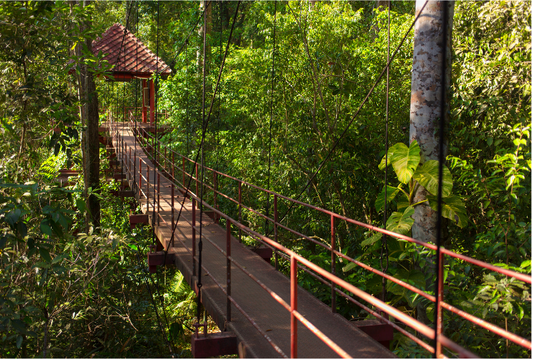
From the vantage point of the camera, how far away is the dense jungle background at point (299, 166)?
3730mm

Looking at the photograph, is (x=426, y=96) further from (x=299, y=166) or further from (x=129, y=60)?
(x=129, y=60)

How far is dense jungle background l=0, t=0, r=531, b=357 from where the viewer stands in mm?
3730

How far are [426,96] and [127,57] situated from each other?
39.9 feet

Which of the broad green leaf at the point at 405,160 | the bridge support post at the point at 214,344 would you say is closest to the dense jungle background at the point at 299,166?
the broad green leaf at the point at 405,160

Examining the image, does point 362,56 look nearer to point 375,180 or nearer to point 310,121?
point 310,121

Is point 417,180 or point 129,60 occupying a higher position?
point 129,60

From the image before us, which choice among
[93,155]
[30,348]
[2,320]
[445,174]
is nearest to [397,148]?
[445,174]

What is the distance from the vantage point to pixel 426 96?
438 cm

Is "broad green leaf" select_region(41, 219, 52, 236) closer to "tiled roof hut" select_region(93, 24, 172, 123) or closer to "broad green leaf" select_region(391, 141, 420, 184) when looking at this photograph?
"broad green leaf" select_region(391, 141, 420, 184)

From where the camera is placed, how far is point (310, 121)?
7.36 meters

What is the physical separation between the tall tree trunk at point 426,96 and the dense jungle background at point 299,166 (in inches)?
10.4

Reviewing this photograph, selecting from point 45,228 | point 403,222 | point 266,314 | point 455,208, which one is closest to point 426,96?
point 455,208

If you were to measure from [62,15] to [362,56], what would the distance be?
4400mm

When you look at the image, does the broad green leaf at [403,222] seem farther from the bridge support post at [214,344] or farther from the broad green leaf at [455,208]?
the bridge support post at [214,344]
